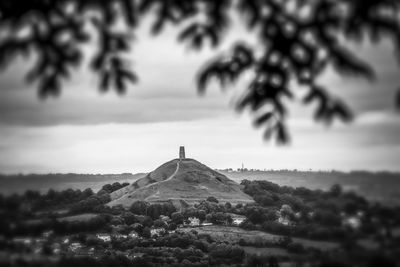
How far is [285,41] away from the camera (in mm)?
4297

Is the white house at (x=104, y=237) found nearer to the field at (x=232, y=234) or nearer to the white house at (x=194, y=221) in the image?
the field at (x=232, y=234)

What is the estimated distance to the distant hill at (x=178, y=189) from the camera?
6816 inches

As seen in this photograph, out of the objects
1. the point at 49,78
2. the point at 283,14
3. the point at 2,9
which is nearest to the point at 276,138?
the point at 283,14

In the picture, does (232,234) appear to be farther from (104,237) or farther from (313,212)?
(313,212)

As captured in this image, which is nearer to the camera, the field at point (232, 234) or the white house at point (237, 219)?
the field at point (232, 234)

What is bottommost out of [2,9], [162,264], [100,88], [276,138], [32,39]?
[162,264]

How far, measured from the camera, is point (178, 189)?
18100 centimetres

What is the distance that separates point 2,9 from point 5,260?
6120 millimetres

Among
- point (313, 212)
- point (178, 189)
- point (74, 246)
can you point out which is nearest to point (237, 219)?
point (178, 189)

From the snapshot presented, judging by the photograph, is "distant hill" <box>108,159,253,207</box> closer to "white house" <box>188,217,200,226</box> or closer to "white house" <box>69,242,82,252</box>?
"white house" <box>188,217,200,226</box>

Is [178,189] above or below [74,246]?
above

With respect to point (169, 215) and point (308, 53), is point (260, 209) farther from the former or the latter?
point (308, 53)

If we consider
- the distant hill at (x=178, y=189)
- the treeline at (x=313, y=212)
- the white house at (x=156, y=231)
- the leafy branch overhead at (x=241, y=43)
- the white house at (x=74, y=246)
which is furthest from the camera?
the distant hill at (x=178, y=189)

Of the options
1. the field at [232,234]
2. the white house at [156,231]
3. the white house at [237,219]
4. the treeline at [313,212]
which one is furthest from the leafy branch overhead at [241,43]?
the white house at [237,219]
